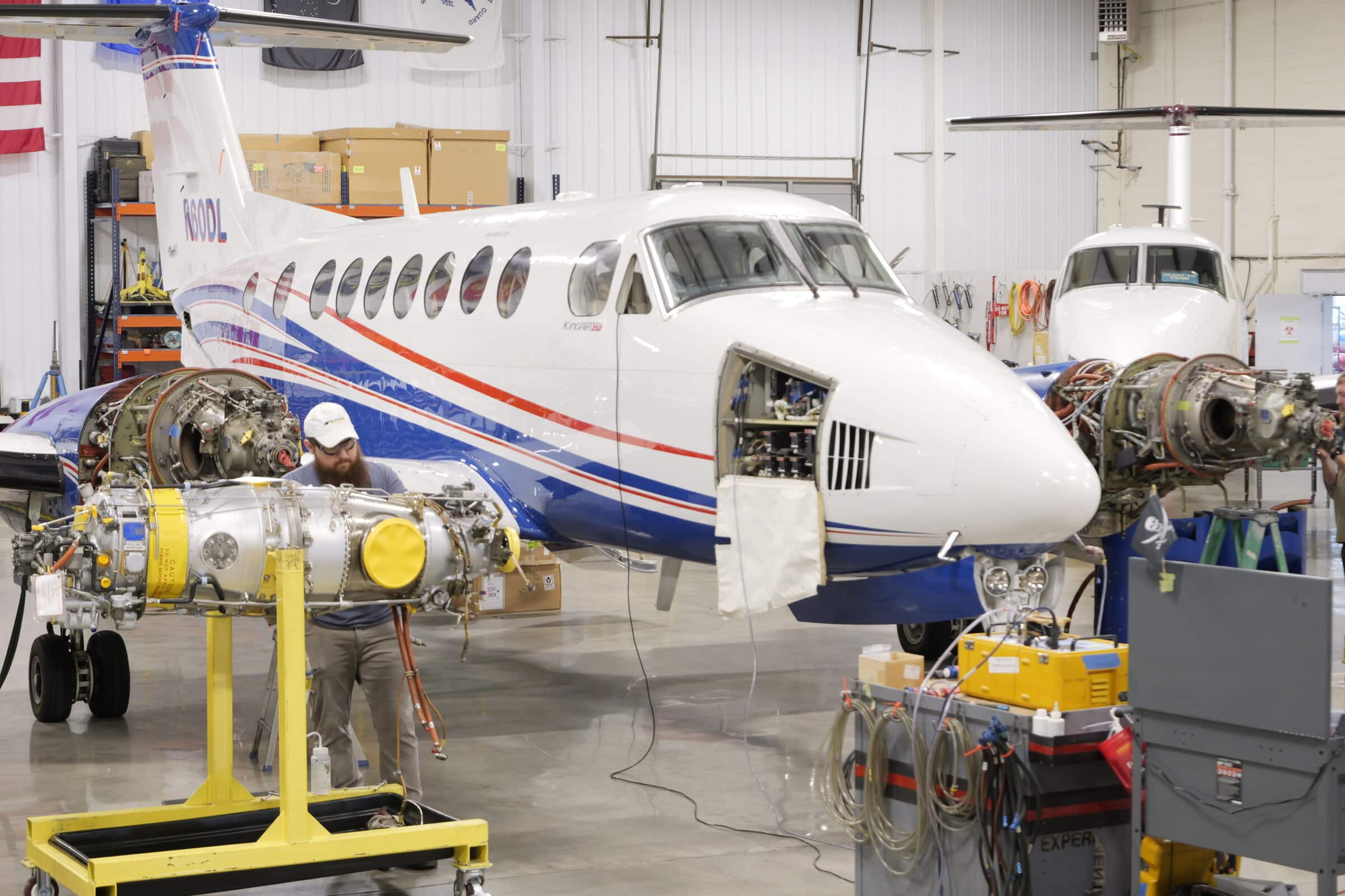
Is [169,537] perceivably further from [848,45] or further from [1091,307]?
[848,45]

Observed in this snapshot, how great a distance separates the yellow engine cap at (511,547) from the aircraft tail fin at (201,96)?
24.3ft

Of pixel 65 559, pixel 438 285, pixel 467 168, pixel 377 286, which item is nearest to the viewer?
pixel 65 559

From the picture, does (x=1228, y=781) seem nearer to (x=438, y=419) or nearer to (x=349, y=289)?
(x=438, y=419)

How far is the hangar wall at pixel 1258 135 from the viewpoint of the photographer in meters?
25.0

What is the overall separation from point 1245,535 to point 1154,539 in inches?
159

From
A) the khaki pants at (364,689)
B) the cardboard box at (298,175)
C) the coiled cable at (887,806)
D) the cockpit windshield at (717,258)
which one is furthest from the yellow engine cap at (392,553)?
the cardboard box at (298,175)

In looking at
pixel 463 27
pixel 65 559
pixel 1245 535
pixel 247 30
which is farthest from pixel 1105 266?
pixel 65 559

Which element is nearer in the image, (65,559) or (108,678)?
(65,559)

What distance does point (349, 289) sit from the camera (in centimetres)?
1090

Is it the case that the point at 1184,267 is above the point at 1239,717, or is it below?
above

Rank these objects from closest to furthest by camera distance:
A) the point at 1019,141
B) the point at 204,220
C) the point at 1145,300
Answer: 1. the point at 204,220
2. the point at 1145,300
3. the point at 1019,141

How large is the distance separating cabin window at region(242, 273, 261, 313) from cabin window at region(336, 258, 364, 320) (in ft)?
5.18

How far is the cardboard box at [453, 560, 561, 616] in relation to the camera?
13781mm

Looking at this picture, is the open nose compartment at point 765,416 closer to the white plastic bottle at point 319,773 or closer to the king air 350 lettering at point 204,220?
the white plastic bottle at point 319,773
